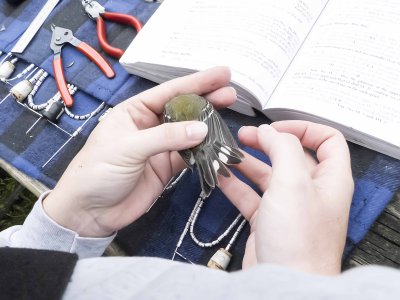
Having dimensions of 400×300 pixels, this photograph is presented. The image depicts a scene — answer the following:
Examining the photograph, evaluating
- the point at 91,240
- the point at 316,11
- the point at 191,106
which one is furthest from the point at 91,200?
the point at 316,11

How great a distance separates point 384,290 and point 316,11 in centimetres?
81

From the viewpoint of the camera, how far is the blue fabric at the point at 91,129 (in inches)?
32.6

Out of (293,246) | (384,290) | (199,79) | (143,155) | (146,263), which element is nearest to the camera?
(384,290)

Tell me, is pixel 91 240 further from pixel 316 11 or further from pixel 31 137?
pixel 316 11

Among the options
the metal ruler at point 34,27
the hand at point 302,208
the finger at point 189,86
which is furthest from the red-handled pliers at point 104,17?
the hand at point 302,208

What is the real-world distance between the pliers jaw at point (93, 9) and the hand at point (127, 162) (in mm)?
457

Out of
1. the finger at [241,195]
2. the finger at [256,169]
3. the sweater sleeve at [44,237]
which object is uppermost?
the finger at [256,169]

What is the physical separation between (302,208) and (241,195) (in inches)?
9.0

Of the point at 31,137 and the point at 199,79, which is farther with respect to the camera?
the point at 31,137

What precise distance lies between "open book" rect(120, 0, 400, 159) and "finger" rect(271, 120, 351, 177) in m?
0.07

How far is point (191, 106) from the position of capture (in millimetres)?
816

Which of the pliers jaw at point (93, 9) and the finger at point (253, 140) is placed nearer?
the finger at point (253, 140)

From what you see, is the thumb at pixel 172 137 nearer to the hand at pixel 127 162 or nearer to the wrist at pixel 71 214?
the hand at pixel 127 162

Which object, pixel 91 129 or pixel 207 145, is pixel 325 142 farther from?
pixel 91 129
